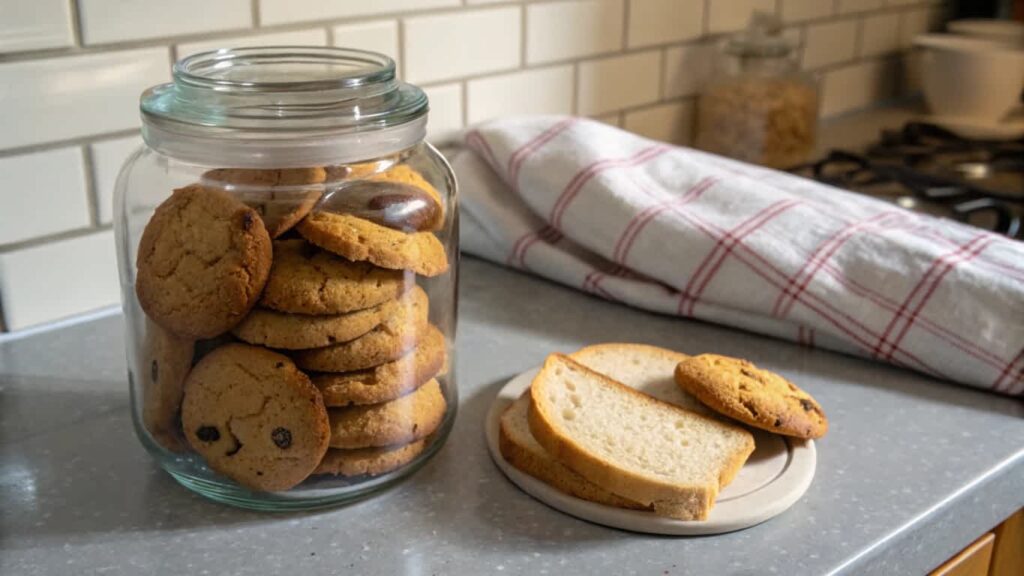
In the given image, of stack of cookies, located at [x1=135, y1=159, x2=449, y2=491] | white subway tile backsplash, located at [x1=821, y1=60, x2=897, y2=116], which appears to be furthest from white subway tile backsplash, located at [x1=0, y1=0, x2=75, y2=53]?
white subway tile backsplash, located at [x1=821, y1=60, x2=897, y2=116]

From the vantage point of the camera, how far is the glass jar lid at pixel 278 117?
0.57 m

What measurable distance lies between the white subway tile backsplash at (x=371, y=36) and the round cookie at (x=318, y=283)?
44 cm

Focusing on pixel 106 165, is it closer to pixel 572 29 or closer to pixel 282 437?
pixel 282 437

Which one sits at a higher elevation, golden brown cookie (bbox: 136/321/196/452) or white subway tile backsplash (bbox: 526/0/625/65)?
white subway tile backsplash (bbox: 526/0/625/65)

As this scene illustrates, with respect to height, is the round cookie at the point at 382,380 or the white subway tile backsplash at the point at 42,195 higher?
the white subway tile backsplash at the point at 42,195

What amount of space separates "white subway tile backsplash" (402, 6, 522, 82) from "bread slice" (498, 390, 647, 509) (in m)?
0.49

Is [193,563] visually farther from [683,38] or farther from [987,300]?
[683,38]

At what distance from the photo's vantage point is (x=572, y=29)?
1.20m

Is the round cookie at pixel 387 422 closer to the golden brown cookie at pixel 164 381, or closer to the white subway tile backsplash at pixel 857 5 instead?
the golden brown cookie at pixel 164 381

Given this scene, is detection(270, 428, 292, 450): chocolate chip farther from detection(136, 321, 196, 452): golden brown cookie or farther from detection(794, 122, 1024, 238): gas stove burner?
detection(794, 122, 1024, 238): gas stove burner

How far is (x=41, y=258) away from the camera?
2.74 feet

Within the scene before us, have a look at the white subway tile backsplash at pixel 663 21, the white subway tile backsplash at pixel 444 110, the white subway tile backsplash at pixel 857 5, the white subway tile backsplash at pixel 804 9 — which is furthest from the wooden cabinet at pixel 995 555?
the white subway tile backsplash at pixel 857 5

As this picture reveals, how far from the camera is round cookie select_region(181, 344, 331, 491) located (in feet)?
1.86

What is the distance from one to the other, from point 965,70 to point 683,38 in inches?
17.7
